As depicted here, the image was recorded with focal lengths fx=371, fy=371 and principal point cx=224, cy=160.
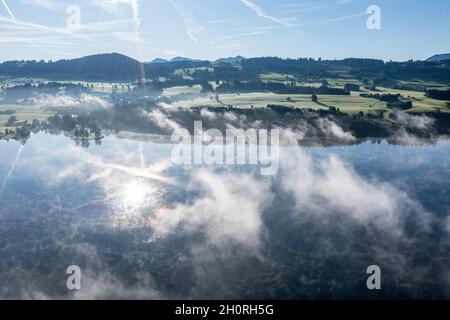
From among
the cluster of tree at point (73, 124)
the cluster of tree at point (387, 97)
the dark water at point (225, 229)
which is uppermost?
the cluster of tree at point (387, 97)

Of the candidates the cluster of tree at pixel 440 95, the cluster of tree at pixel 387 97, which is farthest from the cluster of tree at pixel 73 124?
the cluster of tree at pixel 440 95

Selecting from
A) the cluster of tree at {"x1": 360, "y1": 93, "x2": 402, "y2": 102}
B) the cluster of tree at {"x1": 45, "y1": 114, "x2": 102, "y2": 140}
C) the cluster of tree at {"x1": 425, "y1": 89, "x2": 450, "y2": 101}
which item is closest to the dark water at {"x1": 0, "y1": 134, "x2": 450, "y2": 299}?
the cluster of tree at {"x1": 45, "y1": 114, "x2": 102, "y2": 140}

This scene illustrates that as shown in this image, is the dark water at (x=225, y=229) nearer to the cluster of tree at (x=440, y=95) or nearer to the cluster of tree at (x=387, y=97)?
the cluster of tree at (x=387, y=97)

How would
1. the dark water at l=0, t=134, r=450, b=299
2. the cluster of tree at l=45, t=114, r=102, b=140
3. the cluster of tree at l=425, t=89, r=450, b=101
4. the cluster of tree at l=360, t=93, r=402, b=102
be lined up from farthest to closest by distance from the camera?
the cluster of tree at l=425, t=89, r=450, b=101, the cluster of tree at l=360, t=93, r=402, b=102, the cluster of tree at l=45, t=114, r=102, b=140, the dark water at l=0, t=134, r=450, b=299

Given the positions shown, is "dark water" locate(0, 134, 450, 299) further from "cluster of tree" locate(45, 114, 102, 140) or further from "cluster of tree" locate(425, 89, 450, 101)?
"cluster of tree" locate(425, 89, 450, 101)

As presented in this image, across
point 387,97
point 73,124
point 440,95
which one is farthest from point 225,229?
point 440,95

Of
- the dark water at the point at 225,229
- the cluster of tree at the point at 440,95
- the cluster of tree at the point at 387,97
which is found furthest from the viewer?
the cluster of tree at the point at 440,95

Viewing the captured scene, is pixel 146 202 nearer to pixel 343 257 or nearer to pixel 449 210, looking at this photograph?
pixel 343 257
